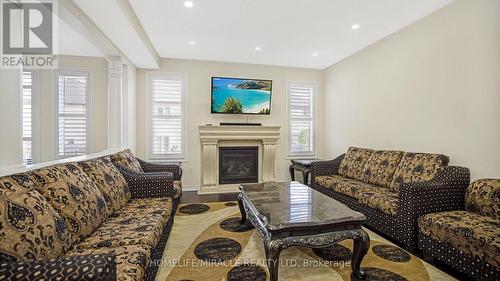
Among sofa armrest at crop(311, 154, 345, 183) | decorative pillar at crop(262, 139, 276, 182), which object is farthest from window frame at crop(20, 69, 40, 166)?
→ sofa armrest at crop(311, 154, 345, 183)

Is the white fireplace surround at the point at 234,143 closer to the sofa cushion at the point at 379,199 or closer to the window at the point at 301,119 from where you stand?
the window at the point at 301,119

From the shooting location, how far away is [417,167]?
9.70ft

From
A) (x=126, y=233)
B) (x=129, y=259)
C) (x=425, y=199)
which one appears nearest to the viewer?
(x=129, y=259)

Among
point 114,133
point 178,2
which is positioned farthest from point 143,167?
point 178,2

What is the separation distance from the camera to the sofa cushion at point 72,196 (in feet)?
5.18

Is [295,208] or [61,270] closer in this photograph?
[61,270]

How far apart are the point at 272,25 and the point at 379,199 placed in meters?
2.70

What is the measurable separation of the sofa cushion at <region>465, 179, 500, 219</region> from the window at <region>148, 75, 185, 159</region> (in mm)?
4457

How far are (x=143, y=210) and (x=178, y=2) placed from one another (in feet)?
7.80

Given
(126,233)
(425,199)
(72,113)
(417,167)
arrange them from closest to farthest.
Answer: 1. (126,233)
2. (425,199)
3. (417,167)
4. (72,113)

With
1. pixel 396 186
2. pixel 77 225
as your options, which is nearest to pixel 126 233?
pixel 77 225

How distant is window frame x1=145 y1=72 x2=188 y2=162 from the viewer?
4.90 m

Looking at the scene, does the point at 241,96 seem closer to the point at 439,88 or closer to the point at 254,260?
the point at 439,88

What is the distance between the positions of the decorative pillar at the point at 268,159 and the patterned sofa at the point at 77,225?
9.42 feet
